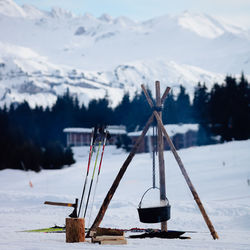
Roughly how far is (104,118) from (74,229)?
6828 cm

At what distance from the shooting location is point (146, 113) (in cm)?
7231

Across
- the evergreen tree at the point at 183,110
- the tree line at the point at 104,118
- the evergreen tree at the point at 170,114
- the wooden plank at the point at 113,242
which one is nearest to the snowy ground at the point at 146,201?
the wooden plank at the point at 113,242

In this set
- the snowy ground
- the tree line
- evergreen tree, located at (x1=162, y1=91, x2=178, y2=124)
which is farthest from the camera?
evergreen tree, located at (x1=162, y1=91, x2=178, y2=124)

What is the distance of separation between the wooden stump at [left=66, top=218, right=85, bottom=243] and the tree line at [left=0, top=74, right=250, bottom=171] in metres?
34.7

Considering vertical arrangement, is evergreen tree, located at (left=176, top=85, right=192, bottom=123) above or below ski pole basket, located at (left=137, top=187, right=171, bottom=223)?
above

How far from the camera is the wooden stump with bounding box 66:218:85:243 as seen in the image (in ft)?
31.1

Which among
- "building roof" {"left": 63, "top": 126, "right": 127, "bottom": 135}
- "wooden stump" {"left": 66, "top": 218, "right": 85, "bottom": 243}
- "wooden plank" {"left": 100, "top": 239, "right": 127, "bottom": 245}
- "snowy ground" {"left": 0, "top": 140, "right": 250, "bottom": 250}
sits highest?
"building roof" {"left": 63, "top": 126, "right": 127, "bottom": 135}

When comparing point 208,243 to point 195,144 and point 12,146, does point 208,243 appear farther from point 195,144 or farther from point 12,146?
point 195,144

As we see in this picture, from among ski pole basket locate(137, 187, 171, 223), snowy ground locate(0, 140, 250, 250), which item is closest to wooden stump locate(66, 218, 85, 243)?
snowy ground locate(0, 140, 250, 250)

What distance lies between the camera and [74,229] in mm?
9523

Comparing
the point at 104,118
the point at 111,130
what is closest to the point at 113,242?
the point at 111,130

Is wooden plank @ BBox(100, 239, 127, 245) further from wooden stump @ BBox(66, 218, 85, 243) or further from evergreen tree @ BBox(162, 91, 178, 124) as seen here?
evergreen tree @ BBox(162, 91, 178, 124)

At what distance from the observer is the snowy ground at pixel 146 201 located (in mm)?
9836

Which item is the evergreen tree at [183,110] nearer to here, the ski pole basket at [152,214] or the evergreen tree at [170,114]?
the evergreen tree at [170,114]
